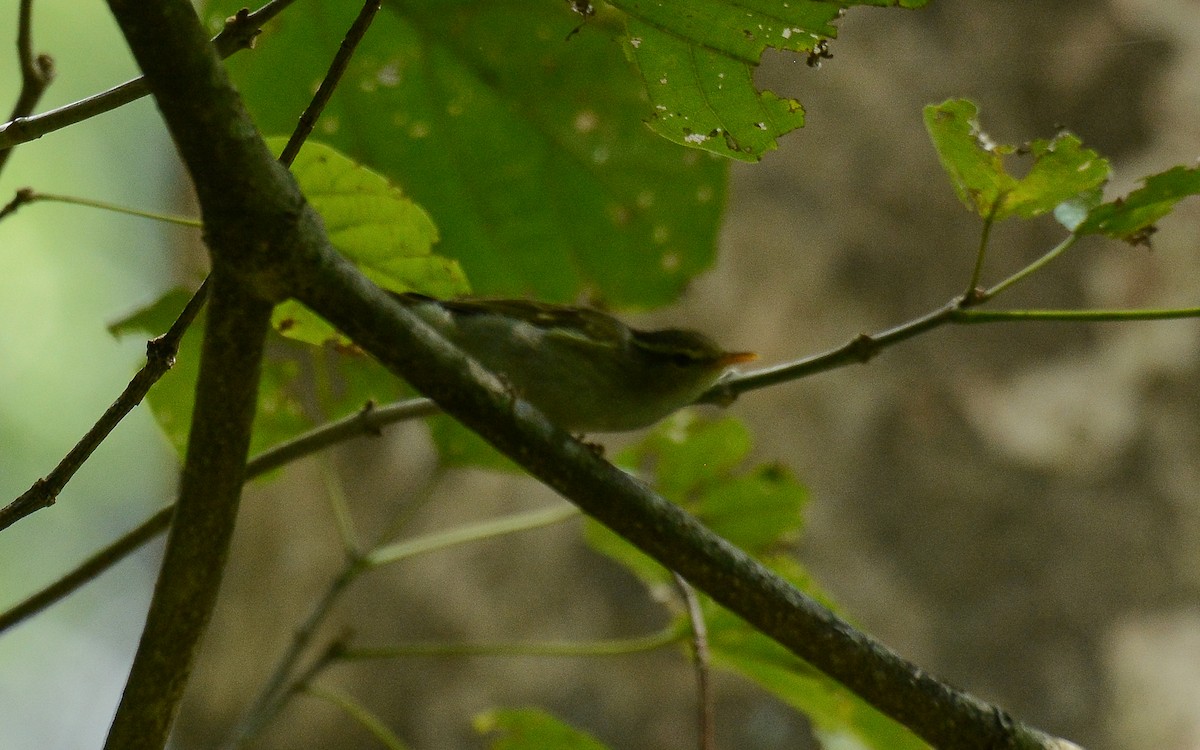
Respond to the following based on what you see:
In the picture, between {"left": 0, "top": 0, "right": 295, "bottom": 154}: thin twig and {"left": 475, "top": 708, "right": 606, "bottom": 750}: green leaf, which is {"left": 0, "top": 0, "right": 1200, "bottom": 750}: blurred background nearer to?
{"left": 475, "top": 708, "right": 606, "bottom": 750}: green leaf

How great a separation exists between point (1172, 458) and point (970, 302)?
315cm

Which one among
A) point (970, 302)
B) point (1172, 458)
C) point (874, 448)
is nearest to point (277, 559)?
point (874, 448)

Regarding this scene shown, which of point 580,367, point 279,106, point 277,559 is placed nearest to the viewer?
point 580,367

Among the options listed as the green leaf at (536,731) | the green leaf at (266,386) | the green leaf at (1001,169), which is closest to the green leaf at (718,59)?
the green leaf at (1001,169)

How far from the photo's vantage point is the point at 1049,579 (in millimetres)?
4008

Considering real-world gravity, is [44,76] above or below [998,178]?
below

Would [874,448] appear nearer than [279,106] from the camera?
No

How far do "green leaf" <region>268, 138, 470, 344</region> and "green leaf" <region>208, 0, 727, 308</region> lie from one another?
753 millimetres

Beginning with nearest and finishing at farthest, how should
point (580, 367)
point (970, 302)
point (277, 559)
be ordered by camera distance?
point (970, 302), point (580, 367), point (277, 559)

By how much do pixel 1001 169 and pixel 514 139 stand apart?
1.37 m

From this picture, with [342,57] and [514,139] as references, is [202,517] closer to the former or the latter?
[342,57]

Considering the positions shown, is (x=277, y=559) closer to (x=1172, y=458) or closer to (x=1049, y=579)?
(x=1049, y=579)

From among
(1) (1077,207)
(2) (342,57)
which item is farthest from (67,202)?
(1) (1077,207)

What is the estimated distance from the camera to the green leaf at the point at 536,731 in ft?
7.48
